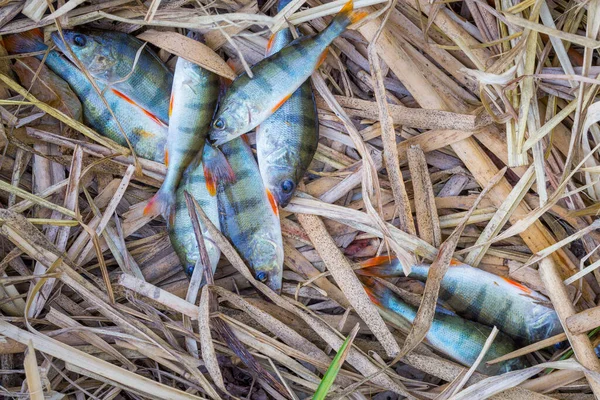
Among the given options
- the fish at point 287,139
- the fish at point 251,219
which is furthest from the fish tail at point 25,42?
the fish at point 287,139

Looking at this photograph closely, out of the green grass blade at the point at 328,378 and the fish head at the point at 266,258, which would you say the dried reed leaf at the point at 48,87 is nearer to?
the fish head at the point at 266,258

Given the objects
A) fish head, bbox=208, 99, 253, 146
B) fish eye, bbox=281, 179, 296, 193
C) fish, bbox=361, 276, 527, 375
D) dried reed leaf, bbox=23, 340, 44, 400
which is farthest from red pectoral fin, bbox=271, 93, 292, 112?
dried reed leaf, bbox=23, 340, 44, 400

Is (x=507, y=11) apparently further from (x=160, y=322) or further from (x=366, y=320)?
(x=160, y=322)

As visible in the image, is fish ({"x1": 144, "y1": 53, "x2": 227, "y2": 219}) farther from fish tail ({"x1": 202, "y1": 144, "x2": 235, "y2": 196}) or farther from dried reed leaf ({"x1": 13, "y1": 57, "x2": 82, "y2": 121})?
dried reed leaf ({"x1": 13, "y1": 57, "x2": 82, "y2": 121})

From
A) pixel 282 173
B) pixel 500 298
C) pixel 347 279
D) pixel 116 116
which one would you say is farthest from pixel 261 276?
pixel 500 298

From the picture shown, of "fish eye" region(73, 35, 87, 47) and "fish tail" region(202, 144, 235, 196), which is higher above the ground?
"fish eye" region(73, 35, 87, 47)

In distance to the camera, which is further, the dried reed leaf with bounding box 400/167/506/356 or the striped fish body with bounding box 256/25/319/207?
the striped fish body with bounding box 256/25/319/207

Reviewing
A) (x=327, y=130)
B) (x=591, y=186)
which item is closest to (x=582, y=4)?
(x=591, y=186)
